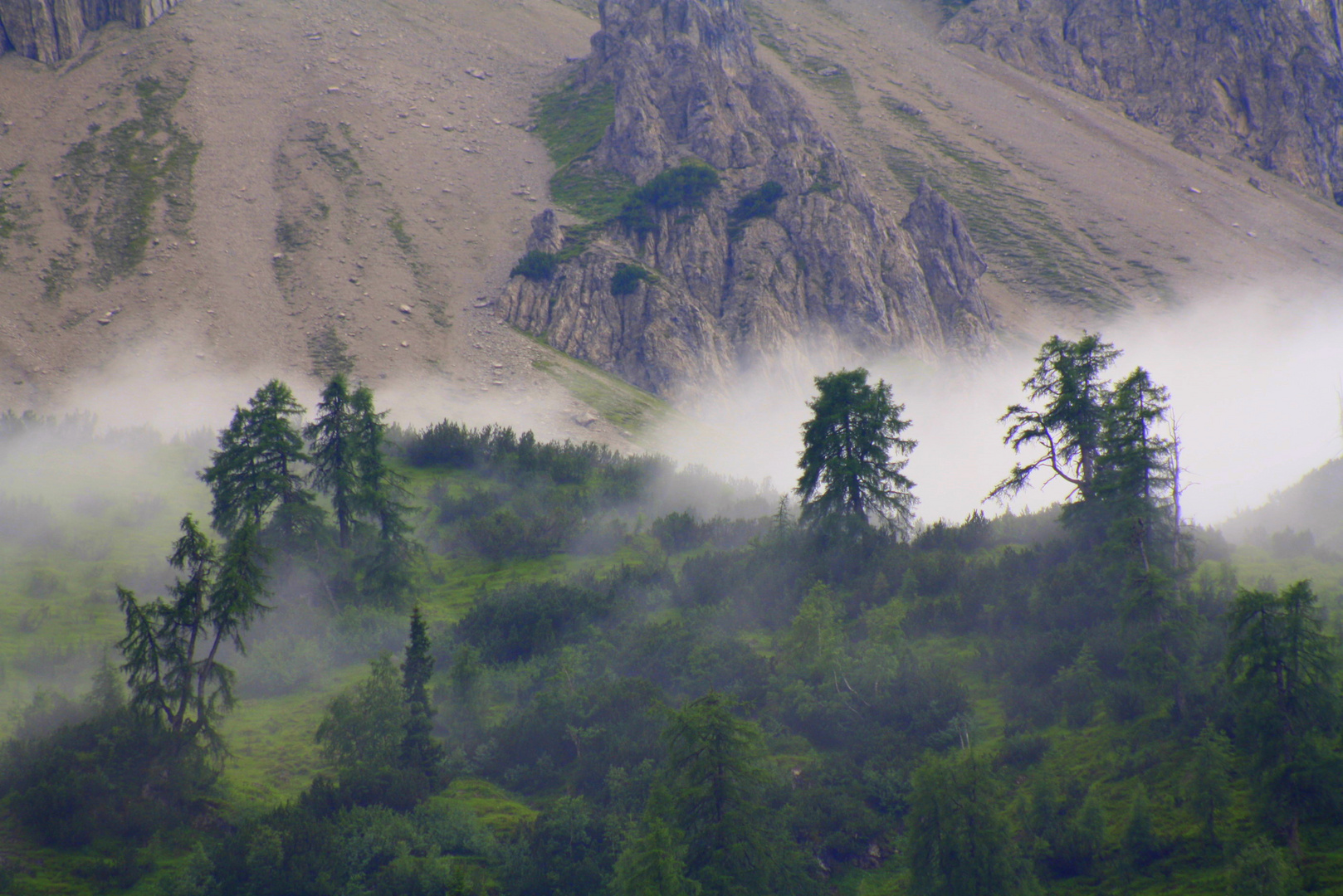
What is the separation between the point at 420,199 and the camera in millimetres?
98812

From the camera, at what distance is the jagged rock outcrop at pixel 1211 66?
142625 mm

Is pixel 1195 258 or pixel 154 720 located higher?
pixel 1195 258

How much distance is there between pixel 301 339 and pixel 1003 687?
6726 centimetres

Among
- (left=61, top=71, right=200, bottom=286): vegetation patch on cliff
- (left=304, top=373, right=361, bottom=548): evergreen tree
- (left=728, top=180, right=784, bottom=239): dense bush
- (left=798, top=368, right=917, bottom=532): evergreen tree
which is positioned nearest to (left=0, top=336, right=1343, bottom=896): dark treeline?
(left=798, top=368, right=917, bottom=532): evergreen tree

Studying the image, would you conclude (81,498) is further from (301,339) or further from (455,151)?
(455,151)

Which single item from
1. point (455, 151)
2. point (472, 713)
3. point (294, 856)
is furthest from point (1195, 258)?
point (294, 856)

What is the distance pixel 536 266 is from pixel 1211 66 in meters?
124

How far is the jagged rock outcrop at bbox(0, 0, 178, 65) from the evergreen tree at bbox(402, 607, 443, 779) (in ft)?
334

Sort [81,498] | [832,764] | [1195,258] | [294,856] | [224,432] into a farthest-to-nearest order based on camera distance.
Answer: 1. [1195,258]
2. [81,498]
3. [224,432]
4. [832,764]
5. [294,856]

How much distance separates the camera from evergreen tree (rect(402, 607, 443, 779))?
26.8 metres

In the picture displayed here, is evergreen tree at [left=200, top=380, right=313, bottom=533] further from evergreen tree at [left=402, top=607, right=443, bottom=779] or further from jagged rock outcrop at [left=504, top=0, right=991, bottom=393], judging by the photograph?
jagged rock outcrop at [left=504, top=0, right=991, bottom=393]

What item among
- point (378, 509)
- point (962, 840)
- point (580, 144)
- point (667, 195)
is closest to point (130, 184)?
point (580, 144)

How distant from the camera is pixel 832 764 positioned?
26.5 metres

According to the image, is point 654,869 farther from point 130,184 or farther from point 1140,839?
point 130,184
